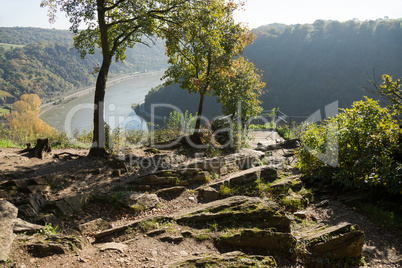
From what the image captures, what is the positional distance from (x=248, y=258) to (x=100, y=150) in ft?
22.0

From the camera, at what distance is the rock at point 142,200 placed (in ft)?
18.9

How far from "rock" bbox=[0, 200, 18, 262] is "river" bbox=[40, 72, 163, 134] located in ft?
186

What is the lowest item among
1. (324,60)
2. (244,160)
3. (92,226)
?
(244,160)

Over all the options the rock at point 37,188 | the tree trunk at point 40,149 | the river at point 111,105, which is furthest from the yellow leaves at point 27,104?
the rock at point 37,188

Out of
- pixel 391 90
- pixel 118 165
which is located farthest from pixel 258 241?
pixel 118 165

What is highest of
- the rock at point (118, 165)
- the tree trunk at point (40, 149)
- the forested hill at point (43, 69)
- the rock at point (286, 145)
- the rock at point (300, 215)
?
the forested hill at point (43, 69)

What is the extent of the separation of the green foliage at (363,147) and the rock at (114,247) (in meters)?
4.69

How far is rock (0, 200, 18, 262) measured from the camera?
2.95 m

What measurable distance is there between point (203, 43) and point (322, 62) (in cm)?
7985

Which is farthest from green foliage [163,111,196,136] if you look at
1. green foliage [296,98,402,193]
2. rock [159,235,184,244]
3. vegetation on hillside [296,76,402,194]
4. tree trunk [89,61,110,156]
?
rock [159,235,184,244]

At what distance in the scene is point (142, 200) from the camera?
5.92 meters

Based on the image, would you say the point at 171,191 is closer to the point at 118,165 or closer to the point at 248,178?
the point at 248,178

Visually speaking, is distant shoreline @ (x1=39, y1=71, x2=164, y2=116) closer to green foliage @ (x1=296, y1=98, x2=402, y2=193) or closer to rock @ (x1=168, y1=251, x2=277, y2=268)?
green foliage @ (x1=296, y1=98, x2=402, y2=193)

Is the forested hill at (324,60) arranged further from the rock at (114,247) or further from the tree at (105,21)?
the rock at (114,247)
